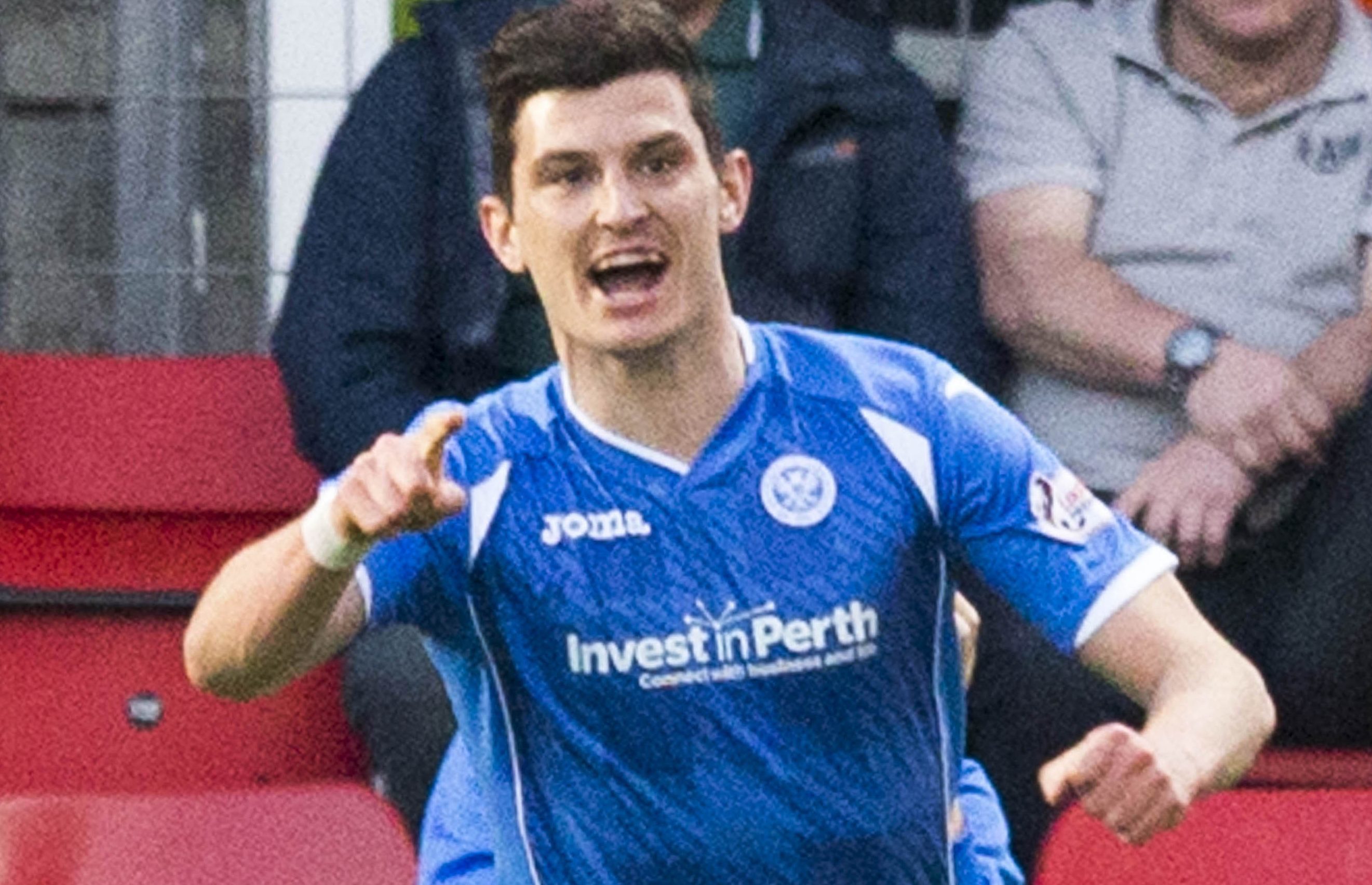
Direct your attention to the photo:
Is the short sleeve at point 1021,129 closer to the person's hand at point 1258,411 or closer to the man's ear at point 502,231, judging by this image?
the person's hand at point 1258,411

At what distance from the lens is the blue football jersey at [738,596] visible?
311cm

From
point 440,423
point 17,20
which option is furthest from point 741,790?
point 17,20

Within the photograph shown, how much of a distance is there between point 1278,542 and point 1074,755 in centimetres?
184

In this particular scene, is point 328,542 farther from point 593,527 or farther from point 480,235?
point 480,235

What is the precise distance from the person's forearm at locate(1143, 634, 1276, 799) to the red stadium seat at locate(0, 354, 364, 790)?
1759 mm

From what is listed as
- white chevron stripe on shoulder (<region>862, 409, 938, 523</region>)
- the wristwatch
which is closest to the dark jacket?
the wristwatch

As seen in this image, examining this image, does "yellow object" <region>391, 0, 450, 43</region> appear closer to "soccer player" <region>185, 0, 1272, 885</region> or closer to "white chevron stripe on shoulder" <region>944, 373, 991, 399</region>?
"soccer player" <region>185, 0, 1272, 885</region>

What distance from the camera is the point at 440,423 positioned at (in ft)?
8.85

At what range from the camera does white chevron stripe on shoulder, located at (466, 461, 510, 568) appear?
3.11 metres

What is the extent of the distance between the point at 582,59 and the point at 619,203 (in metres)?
0.19

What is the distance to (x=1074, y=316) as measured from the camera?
14.3 ft

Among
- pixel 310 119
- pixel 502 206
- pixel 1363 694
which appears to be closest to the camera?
pixel 502 206

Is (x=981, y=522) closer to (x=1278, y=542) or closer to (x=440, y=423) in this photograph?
(x=440, y=423)

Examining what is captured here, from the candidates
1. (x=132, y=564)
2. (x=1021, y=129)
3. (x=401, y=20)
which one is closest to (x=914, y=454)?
(x=1021, y=129)
